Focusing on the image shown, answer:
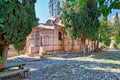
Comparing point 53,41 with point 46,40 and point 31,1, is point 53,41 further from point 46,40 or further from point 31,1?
point 31,1

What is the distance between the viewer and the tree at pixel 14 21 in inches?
371

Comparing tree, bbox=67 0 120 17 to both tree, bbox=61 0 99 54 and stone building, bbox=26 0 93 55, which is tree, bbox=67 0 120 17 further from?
stone building, bbox=26 0 93 55

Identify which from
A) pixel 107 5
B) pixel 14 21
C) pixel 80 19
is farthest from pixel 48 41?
pixel 107 5

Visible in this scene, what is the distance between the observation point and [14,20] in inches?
388

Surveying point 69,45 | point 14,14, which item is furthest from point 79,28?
point 14,14

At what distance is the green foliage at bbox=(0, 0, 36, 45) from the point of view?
30.9 ft

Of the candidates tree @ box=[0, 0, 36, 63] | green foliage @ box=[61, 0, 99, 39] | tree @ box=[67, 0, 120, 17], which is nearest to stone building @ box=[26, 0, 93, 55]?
green foliage @ box=[61, 0, 99, 39]

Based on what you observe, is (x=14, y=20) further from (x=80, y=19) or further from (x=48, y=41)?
(x=48, y=41)

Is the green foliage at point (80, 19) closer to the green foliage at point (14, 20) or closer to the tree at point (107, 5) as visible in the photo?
the green foliage at point (14, 20)

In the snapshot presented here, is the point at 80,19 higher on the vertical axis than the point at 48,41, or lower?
higher

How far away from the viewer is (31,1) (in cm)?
1187

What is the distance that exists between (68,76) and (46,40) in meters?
17.3

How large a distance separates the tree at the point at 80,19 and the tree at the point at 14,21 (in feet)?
32.4

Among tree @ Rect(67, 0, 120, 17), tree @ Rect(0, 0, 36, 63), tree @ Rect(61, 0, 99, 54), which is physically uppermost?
tree @ Rect(61, 0, 99, 54)
